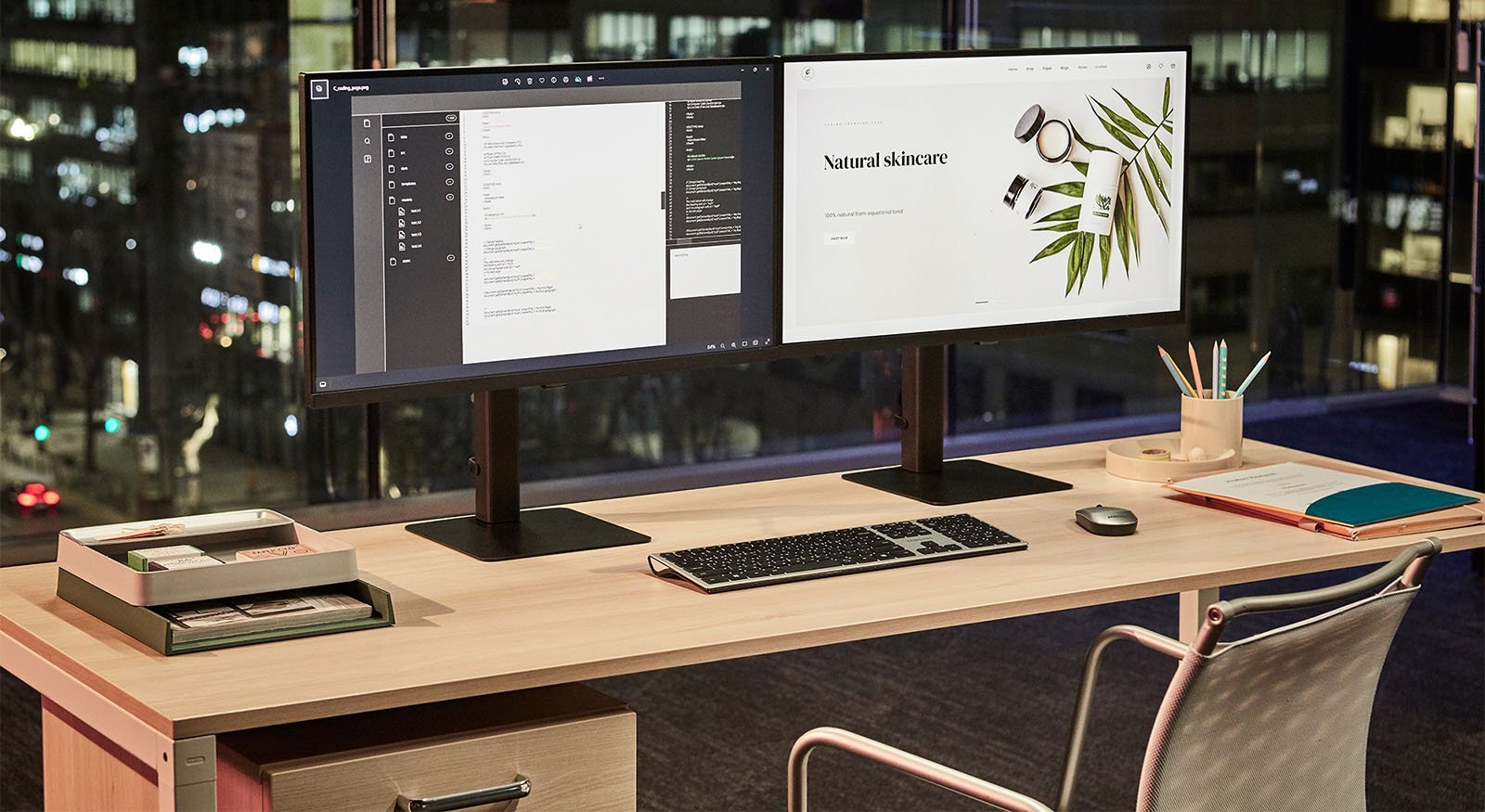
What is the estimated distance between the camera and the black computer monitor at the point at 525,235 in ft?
6.82

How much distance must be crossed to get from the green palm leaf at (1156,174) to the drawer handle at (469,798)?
1.34m

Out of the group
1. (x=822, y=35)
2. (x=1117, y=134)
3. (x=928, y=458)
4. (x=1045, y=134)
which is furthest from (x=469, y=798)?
(x=822, y=35)

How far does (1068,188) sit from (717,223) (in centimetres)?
54

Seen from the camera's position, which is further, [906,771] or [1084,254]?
[1084,254]

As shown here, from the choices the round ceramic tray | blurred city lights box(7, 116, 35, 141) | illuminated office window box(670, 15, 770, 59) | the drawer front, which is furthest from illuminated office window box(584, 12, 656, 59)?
the drawer front

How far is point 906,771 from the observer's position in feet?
5.97

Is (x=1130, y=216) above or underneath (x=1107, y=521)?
above

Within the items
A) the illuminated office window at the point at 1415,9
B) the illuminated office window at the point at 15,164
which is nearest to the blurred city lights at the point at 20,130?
the illuminated office window at the point at 15,164

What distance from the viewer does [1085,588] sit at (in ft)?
6.64

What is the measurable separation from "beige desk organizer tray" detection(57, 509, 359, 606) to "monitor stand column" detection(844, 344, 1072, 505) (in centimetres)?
87

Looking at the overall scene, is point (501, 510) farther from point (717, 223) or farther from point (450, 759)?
point (450, 759)

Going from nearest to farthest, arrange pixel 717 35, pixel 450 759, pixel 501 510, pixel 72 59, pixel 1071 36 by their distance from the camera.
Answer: pixel 450 759 → pixel 501 510 → pixel 72 59 → pixel 717 35 → pixel 1071 36

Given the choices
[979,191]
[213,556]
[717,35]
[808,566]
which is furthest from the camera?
[717,35]

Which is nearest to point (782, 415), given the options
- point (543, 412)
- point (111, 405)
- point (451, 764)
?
point (543, 412)
